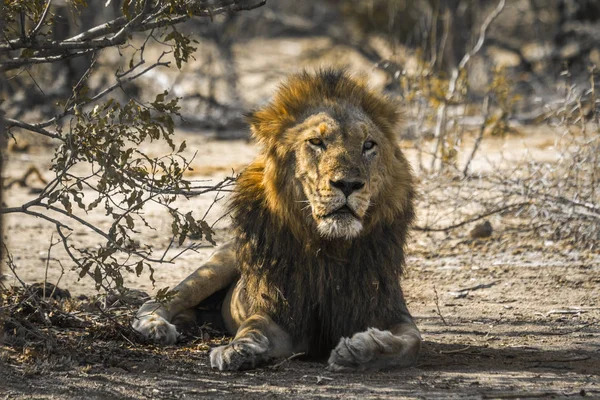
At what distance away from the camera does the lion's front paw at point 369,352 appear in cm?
439

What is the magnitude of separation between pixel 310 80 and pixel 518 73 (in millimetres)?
9561

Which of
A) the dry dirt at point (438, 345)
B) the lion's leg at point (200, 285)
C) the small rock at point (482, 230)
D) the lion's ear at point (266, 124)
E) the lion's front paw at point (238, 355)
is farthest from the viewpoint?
the small rock at point (482, 230)

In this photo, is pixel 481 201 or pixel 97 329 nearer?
pixel 97 329

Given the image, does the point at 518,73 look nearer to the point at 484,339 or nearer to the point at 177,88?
the point at 177,88

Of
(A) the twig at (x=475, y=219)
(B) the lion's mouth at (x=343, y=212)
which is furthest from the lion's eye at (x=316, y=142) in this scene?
(A) the twig at (x=475, y=219)

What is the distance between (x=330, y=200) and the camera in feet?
14.5

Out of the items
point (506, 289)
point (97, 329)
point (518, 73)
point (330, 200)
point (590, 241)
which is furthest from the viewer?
point (518, 73)

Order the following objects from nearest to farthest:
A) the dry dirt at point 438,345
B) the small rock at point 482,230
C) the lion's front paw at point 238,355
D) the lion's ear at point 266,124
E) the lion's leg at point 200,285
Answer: the dry dirt at point 438,345 < the lion's front paw at point 238,355 < the lion's ear at point 266,124 < the lion's leg at point 200,285 < the small rock at point 482,230

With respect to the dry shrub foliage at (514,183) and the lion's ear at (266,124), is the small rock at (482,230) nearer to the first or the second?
the dry shrub foliage at (514,183)

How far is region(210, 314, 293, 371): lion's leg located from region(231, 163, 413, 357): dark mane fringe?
2.4 inches

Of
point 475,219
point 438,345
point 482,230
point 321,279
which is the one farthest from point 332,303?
point 482,230

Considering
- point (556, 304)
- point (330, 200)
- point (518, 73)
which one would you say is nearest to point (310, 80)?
point (330, 200)

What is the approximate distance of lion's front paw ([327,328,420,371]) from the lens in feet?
14.4

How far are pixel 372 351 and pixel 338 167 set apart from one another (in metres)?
0.80
